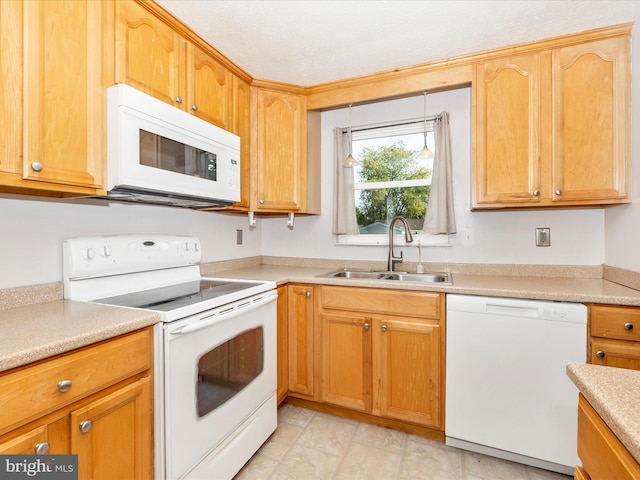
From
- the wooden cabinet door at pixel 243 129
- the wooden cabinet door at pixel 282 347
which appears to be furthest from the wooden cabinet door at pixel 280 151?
the wooden cabinet door at pixel 282 347

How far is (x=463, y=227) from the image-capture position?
2.30 m

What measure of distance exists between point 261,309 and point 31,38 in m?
1.44

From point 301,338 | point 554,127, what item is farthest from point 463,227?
point 301,338

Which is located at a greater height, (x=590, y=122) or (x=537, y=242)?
(x=590, y=122)

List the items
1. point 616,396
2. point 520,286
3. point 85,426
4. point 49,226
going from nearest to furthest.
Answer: point 616,396, point 85,426, point 49,226, point 520,286

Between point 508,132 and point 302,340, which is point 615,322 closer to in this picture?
point 508,132

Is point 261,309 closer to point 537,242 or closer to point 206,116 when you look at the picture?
point 206,116

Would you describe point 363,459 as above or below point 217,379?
below

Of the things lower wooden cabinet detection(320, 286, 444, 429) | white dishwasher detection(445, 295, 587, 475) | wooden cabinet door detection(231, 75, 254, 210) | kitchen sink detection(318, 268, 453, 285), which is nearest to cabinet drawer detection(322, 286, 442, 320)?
lower wooden cabinet detection(320, 286, 444, 429)

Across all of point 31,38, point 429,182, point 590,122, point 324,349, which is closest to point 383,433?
point 324,349

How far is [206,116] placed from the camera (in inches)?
73.6

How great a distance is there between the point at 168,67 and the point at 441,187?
1852 millimetres

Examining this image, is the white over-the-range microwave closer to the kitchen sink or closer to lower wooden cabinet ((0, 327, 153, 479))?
lower wooden cabinet ((0, 327, 153, 479))

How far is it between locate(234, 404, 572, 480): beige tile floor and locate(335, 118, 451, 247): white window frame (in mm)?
1287
